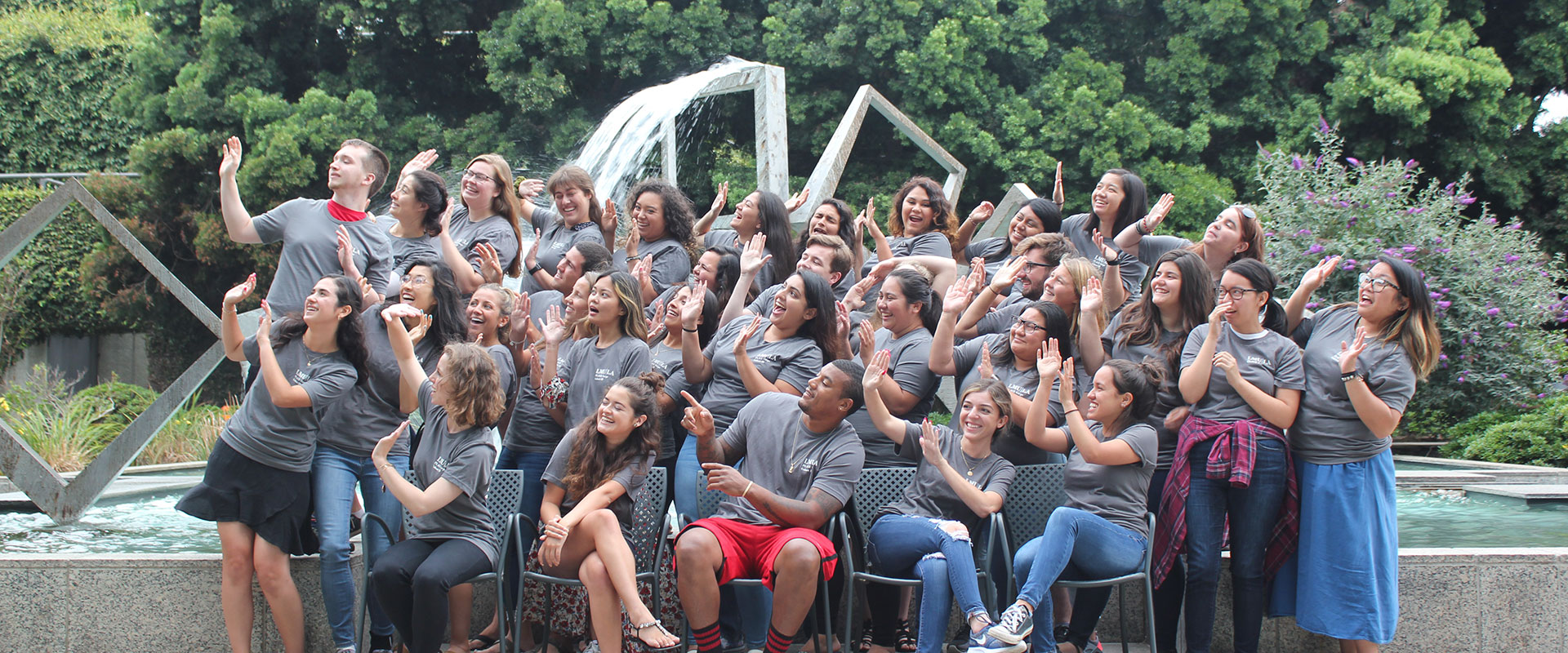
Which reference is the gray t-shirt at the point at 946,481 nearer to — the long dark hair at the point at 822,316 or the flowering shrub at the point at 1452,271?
the long dark hair at the point at 822,316

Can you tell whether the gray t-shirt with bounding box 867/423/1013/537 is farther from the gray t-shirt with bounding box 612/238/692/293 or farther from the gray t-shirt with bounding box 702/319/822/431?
the gray t-shirt with bounding box 612/238/692/293

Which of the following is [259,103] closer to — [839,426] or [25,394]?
[25,394]

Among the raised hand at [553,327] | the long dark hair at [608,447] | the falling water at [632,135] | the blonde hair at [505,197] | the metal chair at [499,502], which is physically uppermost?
the falling water at [632,135]

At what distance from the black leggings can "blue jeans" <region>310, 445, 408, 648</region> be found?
124mm

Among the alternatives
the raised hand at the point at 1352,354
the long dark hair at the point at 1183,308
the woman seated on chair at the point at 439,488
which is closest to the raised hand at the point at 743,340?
the woman seated on chair at the point at 439,488

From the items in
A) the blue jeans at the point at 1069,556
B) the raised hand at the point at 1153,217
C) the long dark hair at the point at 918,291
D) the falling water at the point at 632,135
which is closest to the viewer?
the blue jeans at the point at 1069,556

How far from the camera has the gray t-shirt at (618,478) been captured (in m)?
4.45

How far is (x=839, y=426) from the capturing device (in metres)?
4.59

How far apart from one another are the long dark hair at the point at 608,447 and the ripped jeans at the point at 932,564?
98 centimetres

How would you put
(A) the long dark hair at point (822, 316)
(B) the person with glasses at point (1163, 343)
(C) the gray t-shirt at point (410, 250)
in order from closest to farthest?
(B) the person with glasses at point (1163, 343) < (A) the long dark hair at point (822, 316) < (C) the gray t-shirt at point (410, 250)

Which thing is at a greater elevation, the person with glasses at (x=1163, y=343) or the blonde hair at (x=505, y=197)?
the blonde hair at (x=505, y=197)

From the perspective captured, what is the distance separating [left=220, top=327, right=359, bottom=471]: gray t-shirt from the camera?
14.3ft

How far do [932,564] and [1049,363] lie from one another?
93cm

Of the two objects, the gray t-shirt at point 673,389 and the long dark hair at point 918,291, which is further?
the long dark hair at point 918,291
